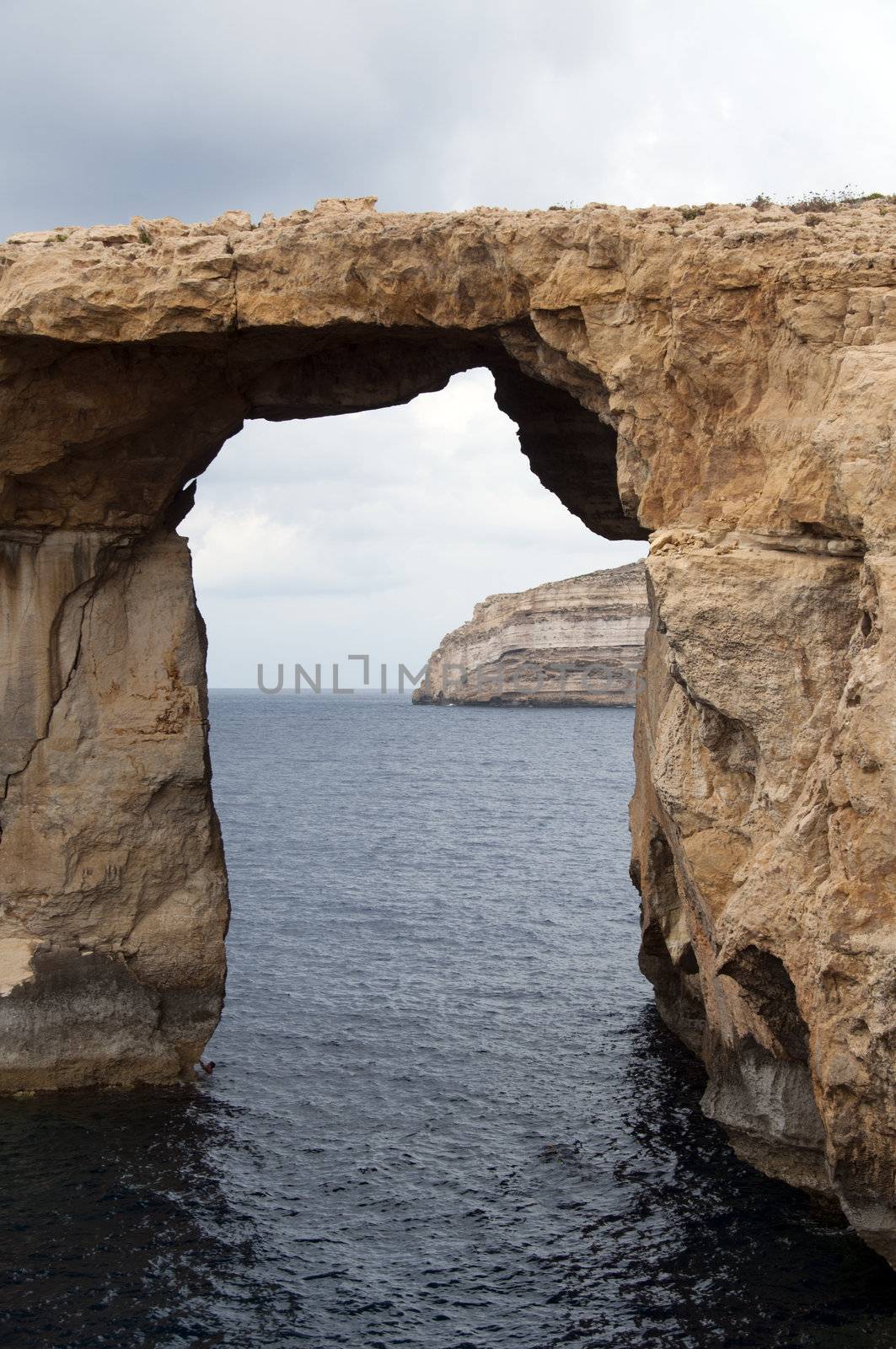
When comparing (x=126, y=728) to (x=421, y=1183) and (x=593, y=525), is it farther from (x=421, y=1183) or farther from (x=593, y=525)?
(x=593, y=525)

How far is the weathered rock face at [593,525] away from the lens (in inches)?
481

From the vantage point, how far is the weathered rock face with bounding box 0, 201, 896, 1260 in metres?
12.2

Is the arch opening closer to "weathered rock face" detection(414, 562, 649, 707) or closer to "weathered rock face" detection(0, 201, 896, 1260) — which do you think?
"weathered rock face" detection(0, 201, 896, 1260)

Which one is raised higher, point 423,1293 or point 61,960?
point 61,960

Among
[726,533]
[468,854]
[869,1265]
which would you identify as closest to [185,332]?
[726,533]

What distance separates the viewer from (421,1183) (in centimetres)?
1622

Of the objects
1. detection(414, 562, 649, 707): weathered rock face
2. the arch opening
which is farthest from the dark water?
detection(414, 562, 649, 707): weathered rock face

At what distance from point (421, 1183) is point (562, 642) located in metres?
95.7

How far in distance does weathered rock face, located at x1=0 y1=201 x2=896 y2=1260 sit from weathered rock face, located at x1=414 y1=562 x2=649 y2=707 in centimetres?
7873

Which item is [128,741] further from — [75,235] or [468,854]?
[468,854]

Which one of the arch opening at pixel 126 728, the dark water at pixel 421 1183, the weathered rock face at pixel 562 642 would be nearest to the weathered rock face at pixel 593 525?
the arch opening at pixel 126 728

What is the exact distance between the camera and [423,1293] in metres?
13.6

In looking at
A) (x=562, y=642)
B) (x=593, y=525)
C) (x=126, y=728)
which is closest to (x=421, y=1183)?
(x=126, y=728)

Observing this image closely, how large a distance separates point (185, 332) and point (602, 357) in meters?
5.43
